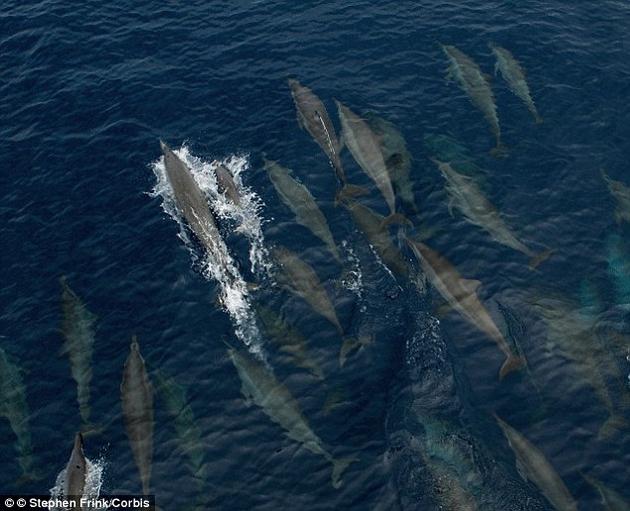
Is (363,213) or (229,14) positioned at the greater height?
(229,14)

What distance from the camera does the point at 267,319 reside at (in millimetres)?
27938

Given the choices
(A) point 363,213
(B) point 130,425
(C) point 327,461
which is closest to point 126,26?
(A) point 363,213

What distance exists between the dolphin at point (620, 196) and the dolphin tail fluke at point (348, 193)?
13.1 meters

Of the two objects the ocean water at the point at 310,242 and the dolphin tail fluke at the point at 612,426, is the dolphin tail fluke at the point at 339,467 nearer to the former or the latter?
the ocean water at the point at 310,242

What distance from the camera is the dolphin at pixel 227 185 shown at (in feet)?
107

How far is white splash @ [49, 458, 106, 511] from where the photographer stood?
23.3m

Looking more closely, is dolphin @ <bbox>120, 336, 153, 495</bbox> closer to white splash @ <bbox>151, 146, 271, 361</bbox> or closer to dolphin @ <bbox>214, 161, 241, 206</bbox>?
white splash @ <bbox>151, 146, 271, 361</bbox>

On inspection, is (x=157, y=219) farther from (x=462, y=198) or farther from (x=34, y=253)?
(x=462, y=198)

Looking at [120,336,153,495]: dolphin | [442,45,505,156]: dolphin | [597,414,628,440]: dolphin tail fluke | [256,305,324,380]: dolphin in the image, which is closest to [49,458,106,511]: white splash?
[120,336,153,495]: dolphin

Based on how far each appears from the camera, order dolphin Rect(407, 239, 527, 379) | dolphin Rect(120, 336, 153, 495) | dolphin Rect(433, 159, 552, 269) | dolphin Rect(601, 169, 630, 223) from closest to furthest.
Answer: dolphin Rect(120, 336, 153, 495)
dolphin Rect(407, 239, 527, 379)
dolphin Rect(433, 159, 552, 269)
dolphin Rect(601, 169, 630, 223)

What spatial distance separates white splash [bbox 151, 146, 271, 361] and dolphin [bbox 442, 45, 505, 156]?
15.1m

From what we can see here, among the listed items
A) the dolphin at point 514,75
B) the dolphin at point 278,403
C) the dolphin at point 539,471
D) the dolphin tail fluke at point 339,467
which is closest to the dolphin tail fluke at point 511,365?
the dolphin at point 539,471

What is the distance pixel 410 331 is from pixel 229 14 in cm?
3135

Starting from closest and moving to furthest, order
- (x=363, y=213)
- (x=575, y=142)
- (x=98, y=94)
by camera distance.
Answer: (x=363, y=213)
(x=575, y=142)
(x=98, y=94)
